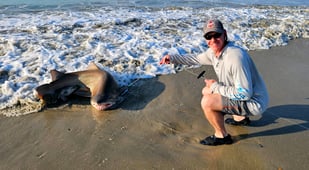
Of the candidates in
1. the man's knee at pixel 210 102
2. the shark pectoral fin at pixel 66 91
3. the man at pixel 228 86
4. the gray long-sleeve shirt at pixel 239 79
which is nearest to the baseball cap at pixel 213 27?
the man at pixel 228 86

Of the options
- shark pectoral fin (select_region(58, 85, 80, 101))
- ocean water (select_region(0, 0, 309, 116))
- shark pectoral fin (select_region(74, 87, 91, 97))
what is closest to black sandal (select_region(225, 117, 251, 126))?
ocean water (select_region(0, 0, 309, 116))

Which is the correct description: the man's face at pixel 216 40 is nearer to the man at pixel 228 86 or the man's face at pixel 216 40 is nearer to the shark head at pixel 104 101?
the man at pixel 228 86

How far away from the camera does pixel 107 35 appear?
28.1 ft

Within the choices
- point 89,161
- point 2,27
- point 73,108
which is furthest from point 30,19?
point 89,161

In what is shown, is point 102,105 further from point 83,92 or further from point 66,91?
point 66,91

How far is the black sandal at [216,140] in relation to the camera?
3.64 m

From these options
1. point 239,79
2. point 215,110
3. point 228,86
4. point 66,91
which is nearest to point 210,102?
point 215,110

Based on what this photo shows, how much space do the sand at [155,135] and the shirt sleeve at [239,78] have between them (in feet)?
2.27

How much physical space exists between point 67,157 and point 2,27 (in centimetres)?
731

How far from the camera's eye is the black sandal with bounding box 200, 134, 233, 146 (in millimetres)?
3639

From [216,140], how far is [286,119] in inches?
49.7

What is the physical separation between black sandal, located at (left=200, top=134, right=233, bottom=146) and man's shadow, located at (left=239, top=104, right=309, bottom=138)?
262 millimetres

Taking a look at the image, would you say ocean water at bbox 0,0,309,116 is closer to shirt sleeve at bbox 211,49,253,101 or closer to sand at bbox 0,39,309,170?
sand at bbox 0,39,309,170

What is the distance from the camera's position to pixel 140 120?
14.2ft
